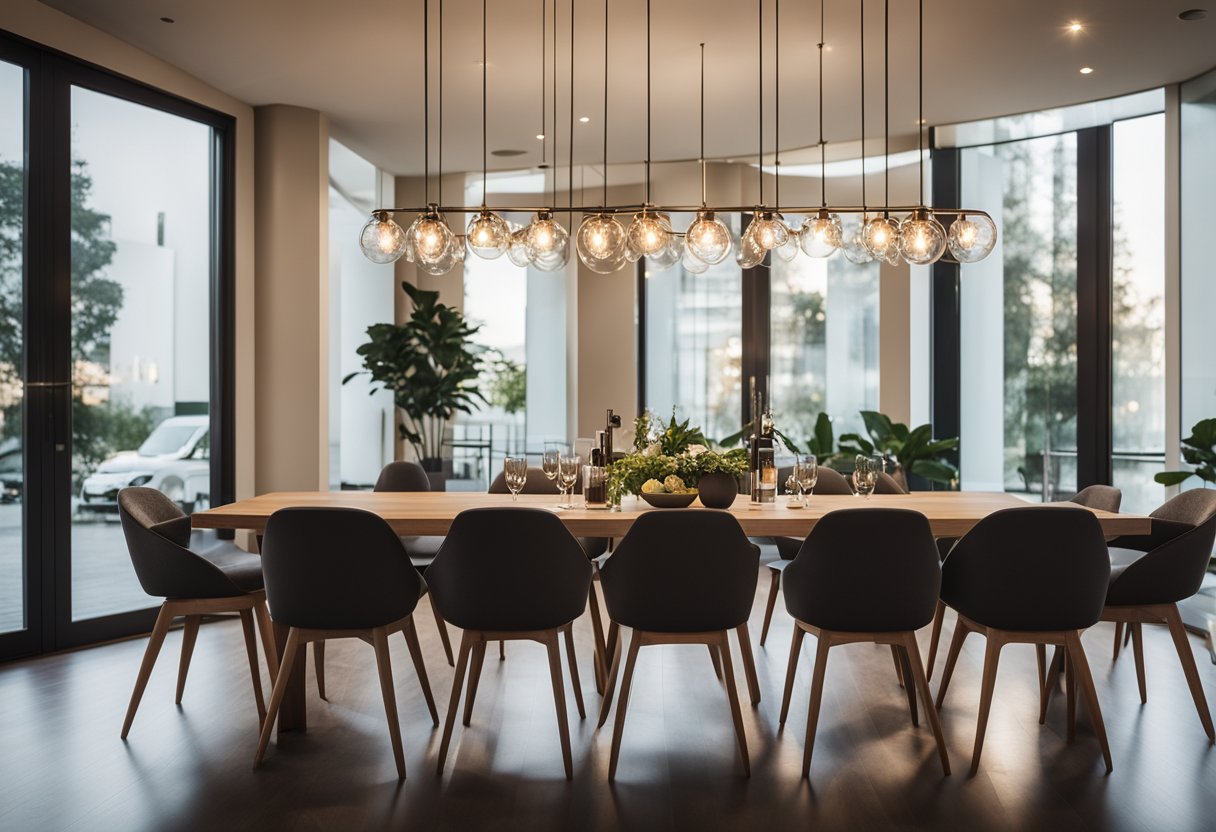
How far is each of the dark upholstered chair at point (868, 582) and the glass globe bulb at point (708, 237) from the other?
149 centimetres

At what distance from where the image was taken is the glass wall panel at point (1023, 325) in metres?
6.34

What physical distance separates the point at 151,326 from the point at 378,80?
6.04 ft

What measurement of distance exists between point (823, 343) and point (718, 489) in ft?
14.1

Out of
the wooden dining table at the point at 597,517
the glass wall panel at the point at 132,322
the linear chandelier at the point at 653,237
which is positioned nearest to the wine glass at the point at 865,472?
the wooden dining table at the point at 597,517

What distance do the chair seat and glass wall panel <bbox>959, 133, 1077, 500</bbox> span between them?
4.98 m

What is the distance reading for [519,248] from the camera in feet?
14.1

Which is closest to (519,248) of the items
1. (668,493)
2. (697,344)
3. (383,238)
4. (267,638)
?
(383,238)

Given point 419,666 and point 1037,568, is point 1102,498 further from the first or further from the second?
point 419,666

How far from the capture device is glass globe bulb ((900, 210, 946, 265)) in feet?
13.1

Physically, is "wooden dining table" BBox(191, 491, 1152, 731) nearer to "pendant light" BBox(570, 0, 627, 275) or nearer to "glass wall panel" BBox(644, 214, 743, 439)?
"pendant light" BBox(570, 0, 627, 275)

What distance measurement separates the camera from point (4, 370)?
441cm

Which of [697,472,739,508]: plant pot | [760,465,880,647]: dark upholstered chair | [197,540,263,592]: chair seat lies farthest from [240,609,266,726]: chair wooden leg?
[760,465,880,647]: dark upholstered chair

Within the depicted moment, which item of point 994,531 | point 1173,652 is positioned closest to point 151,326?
point 994,531

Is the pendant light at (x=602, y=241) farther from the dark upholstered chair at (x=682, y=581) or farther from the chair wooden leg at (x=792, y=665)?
the chair wooden leg at (x=792, y=665)
